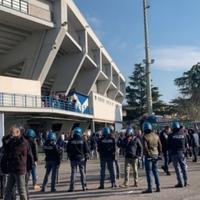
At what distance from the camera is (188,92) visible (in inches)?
3772

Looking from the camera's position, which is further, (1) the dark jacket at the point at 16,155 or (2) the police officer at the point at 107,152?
(2) the police officer at the point at 107,152

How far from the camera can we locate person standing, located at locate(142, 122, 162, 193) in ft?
39.5

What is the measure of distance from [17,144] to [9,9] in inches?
1053

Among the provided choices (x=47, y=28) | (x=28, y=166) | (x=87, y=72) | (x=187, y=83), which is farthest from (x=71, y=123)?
(x=187, y=83)

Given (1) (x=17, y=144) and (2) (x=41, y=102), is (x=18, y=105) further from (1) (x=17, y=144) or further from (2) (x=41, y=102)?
(1) (x=17, y=144)

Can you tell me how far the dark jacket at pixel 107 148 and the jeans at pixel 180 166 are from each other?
5.91ft

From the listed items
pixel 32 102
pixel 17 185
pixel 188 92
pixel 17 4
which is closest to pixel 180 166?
pixel 17 185

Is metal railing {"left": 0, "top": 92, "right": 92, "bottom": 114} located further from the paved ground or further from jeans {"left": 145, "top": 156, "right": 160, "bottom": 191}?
jeans {"left": 145, "top": 156, "right": 160, "bottom": 191}

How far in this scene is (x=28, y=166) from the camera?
10312mm

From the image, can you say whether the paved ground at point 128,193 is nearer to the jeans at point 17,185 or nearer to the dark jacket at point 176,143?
the dark jacket at point 176,143

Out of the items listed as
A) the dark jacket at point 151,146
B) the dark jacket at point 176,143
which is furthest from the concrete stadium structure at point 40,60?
the dark jacket at point 151,146

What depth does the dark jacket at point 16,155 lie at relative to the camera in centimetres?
952

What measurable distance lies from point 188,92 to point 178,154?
84298 millimetres

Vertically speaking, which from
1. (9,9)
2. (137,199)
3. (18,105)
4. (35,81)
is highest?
(9,9)
